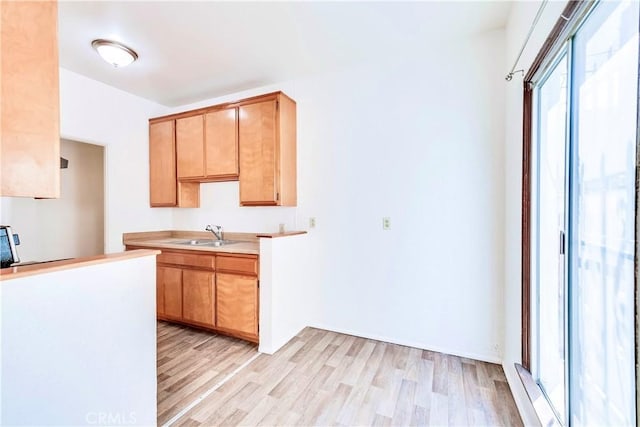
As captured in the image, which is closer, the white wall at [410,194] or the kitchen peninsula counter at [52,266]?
the kitchen peninsula counter at [52,266]

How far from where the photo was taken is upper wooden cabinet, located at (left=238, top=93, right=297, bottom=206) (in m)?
2.72

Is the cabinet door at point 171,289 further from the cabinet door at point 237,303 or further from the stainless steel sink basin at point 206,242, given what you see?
the cabinet door at point 237,303

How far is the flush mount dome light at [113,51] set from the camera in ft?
7.39

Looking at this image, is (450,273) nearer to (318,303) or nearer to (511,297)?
(511,297)

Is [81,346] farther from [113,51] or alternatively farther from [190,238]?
[190,238]

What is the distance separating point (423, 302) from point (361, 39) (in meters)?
2.36

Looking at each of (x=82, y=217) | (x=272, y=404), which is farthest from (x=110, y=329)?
(x=82, y=217)

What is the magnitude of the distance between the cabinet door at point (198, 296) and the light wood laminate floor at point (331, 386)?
25 centimetres

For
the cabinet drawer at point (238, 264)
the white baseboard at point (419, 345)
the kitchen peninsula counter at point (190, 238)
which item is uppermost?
the kitchen peninsula counter at point (190, 238)

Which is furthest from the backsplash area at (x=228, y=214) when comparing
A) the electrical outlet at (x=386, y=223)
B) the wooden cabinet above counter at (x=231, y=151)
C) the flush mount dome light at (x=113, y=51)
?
the flush mount dome light at (x=113, y=51)

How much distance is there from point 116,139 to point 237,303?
2.44m

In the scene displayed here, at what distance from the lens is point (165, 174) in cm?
340

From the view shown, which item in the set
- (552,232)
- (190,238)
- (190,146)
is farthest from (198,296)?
(552,232)

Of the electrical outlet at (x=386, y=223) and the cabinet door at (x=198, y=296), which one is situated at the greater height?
the electrical outlet at (x=386, y=223)
